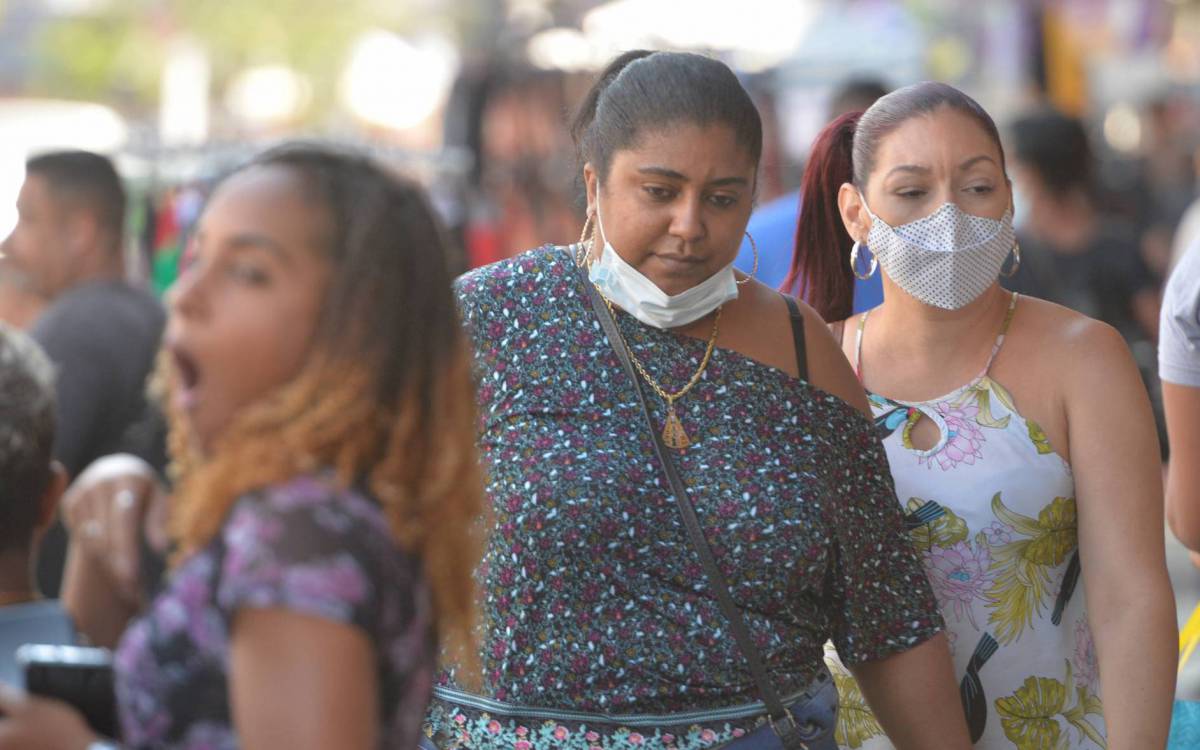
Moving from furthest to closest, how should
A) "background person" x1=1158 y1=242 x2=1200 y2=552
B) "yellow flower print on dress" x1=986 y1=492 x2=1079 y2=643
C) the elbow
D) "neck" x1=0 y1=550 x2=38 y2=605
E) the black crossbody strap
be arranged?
the elbow < "background person" x1=1158 y1=242 x2=1200 y2=552 < "yellow flower print on dress" x1=986 y1=492 x2=1079 y2=643 < the black crossbody strap < "neck" x1=0 y1=550 x2=38 y2=605

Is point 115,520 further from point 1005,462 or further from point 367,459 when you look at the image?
point 1005,462

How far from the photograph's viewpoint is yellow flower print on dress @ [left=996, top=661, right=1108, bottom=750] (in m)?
3.23

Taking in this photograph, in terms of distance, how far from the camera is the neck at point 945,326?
11.2 feet

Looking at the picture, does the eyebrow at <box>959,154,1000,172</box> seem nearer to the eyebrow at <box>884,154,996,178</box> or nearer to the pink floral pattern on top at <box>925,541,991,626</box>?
the eyebrow at <box>884,154,996,178</box>

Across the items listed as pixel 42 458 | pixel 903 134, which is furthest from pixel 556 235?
pixel 42 458

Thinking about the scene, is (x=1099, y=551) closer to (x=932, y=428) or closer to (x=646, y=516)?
(x=932, y=428)

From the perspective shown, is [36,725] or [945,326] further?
[945,326]

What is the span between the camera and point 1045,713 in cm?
323

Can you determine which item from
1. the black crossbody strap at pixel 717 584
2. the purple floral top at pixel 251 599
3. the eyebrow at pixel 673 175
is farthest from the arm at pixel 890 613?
the purple floral top at pixel 251 599

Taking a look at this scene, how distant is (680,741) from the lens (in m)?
2.88

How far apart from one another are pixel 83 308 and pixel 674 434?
9.19 ft

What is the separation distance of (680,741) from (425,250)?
1143 mm

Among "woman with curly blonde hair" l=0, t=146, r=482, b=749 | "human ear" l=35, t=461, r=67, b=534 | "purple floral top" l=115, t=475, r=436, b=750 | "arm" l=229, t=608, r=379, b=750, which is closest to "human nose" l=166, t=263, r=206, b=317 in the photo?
"woman with curly blonde hair" l=0, t=146, r=482, b=749

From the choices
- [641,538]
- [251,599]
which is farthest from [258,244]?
[641,538]
